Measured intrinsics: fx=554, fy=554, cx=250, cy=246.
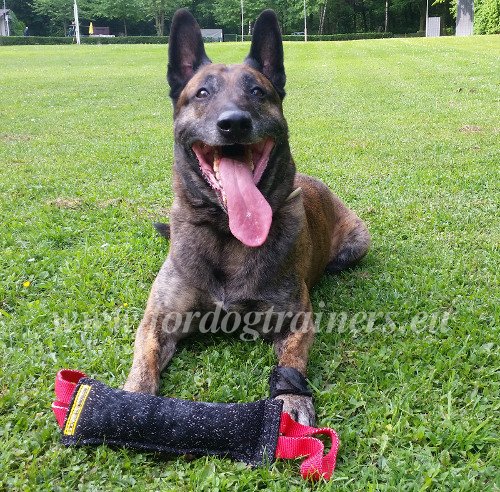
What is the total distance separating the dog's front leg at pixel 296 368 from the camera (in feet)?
8.77

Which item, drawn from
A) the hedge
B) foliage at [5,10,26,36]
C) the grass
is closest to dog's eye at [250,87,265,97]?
the grass

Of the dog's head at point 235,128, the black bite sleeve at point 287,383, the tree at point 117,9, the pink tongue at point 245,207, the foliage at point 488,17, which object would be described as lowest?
the black bite sleeve at point 287,383

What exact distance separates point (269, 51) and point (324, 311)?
1804mm

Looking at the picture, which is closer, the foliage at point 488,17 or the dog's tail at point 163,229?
the dog's tail at point 163,229

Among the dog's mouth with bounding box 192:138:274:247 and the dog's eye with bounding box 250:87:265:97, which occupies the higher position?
the dog's eye with bounding box 250:87:265:97

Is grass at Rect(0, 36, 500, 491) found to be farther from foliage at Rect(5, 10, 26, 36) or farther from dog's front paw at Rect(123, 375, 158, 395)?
foliage at Rect(5, 10, 26, 36)

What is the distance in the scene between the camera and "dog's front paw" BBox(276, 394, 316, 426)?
263cm

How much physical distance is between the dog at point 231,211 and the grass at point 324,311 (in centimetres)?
18

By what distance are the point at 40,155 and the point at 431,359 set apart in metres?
7.25

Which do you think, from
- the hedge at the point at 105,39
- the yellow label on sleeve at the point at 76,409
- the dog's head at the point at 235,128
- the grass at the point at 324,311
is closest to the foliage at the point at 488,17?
the hedge at the point at 105,39

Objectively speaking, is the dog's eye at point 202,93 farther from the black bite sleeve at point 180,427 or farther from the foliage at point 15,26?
the foliage at point 15,26

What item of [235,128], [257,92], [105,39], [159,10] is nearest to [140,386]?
[235,128]

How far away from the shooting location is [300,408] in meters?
2.67

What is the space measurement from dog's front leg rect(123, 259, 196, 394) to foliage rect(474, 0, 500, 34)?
1672 inches
